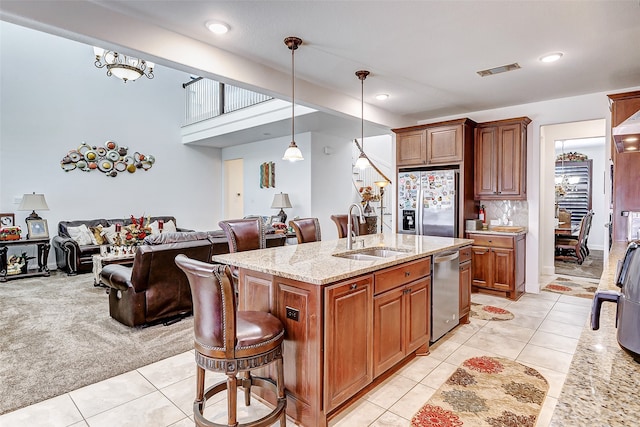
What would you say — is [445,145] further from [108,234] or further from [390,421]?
[108,234]

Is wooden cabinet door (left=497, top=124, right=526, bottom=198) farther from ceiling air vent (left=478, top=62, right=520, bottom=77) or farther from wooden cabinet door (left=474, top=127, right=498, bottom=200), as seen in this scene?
ceiling air vent (left=478, top=62, right=520, bottom=77)

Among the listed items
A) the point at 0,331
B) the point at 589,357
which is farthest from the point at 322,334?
the point at 0,331

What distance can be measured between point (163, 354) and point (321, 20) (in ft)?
9.89

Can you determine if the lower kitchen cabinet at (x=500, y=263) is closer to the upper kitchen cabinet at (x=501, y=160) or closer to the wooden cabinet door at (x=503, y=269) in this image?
the wooden cabinet door at (x=503, y=269)

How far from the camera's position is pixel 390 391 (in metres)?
2.43

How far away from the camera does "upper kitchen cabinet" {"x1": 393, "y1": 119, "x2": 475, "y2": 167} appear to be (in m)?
4.85

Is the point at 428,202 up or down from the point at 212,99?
down

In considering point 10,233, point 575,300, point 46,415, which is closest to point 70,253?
point 10,233

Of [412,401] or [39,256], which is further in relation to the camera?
[39,256]

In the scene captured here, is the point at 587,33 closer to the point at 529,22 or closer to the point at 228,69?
the point at 529,22

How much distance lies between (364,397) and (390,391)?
206 mm

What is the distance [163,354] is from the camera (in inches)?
118

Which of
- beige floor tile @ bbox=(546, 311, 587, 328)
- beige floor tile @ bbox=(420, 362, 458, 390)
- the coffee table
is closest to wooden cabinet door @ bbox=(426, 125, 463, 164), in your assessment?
beige floor tile @ bbox=(546, 311, 587, 328)

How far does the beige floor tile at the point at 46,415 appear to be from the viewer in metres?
2.07
